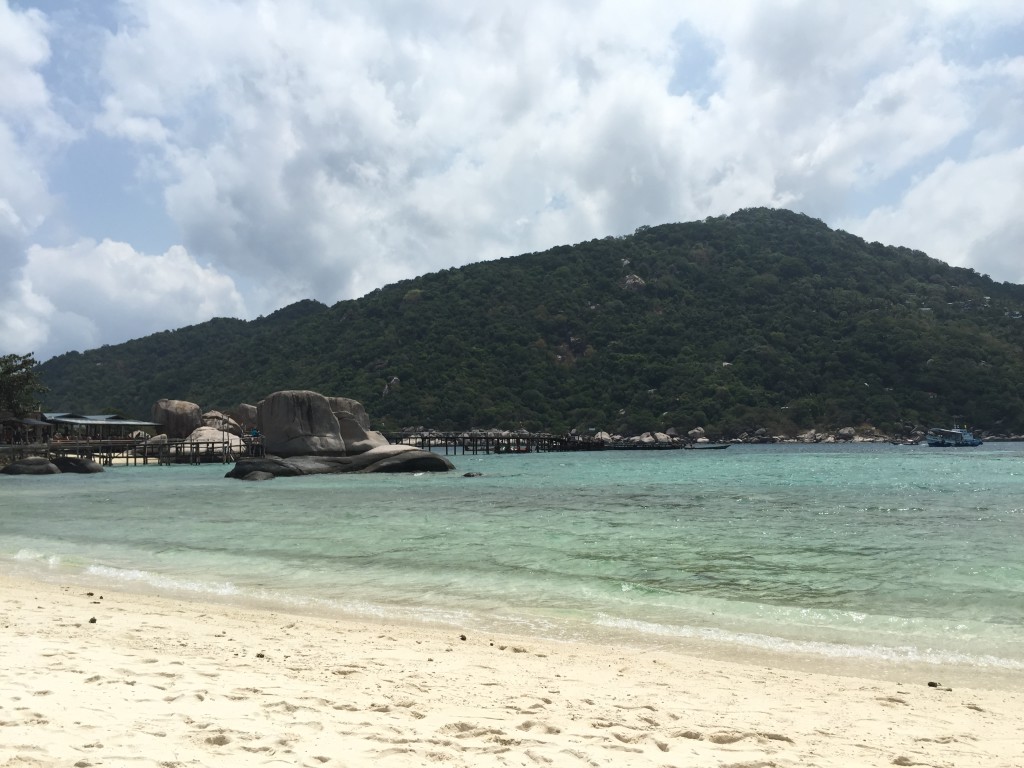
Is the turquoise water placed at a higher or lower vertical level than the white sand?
lower

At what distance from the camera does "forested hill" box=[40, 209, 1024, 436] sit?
311ft

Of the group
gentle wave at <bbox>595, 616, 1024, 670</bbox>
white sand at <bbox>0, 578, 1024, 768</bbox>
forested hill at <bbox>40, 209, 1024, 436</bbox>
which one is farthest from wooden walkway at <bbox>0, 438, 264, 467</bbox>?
white sand at <bbox>0, 578, 1024, 768</bbox>

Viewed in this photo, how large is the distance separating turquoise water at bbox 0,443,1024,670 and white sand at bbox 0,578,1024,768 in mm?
1445

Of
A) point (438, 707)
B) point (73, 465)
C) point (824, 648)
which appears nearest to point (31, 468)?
point (73, 465)

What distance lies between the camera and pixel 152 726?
14.0 feet

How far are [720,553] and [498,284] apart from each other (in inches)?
4044

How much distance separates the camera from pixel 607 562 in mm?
11977

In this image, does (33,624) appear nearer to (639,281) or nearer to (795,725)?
(795,725)

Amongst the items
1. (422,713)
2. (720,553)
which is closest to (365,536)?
(720,553)

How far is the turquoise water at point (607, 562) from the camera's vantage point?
27.1ft

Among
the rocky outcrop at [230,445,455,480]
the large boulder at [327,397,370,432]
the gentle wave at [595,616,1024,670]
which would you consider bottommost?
the gentle wave at [595,616,1024,670]

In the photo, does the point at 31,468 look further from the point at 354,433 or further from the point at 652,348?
the point at 652,348

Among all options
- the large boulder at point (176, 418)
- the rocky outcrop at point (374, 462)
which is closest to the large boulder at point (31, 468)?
the rocky outcrop at point (374, 462)

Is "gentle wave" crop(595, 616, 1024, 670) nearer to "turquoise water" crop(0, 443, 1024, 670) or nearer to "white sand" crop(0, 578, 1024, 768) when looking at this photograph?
"turquoise water" crop(0, 443, 1024, 670)
